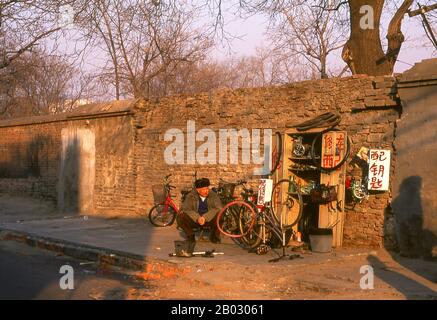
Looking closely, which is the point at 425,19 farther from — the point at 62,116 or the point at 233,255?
the point at 62,116

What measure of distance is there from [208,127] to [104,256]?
4.56 metres

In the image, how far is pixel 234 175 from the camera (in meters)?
13.3

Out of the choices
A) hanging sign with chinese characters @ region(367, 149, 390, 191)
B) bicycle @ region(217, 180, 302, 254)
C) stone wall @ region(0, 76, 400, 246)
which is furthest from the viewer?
stone wall @ region(0, 76, 400, 246)

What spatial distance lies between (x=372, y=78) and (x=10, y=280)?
713 cm

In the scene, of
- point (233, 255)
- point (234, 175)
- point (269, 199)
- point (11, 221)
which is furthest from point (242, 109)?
point (11, 221)

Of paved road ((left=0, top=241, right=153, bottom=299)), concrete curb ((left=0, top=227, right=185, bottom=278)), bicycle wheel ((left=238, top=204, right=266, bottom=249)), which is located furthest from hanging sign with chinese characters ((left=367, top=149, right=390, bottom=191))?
paved road ((left=0, top=241, right=153, bottom=299))

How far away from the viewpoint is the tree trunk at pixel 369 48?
14.9 m

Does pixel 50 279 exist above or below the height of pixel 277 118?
below

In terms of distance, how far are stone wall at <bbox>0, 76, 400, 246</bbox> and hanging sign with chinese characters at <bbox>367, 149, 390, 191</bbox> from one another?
0.24 meters

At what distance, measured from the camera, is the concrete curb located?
31.1 feet

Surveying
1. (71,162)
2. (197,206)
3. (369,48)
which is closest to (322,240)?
(197,206)

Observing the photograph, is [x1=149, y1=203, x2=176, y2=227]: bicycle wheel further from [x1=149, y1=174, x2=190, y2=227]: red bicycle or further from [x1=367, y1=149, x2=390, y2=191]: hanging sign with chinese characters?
[x1=367, y1=149, x2=390, y2=191]: hanging sign with chinese characters

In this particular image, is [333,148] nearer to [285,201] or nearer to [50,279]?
[285,201]

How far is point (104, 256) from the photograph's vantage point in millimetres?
10711
